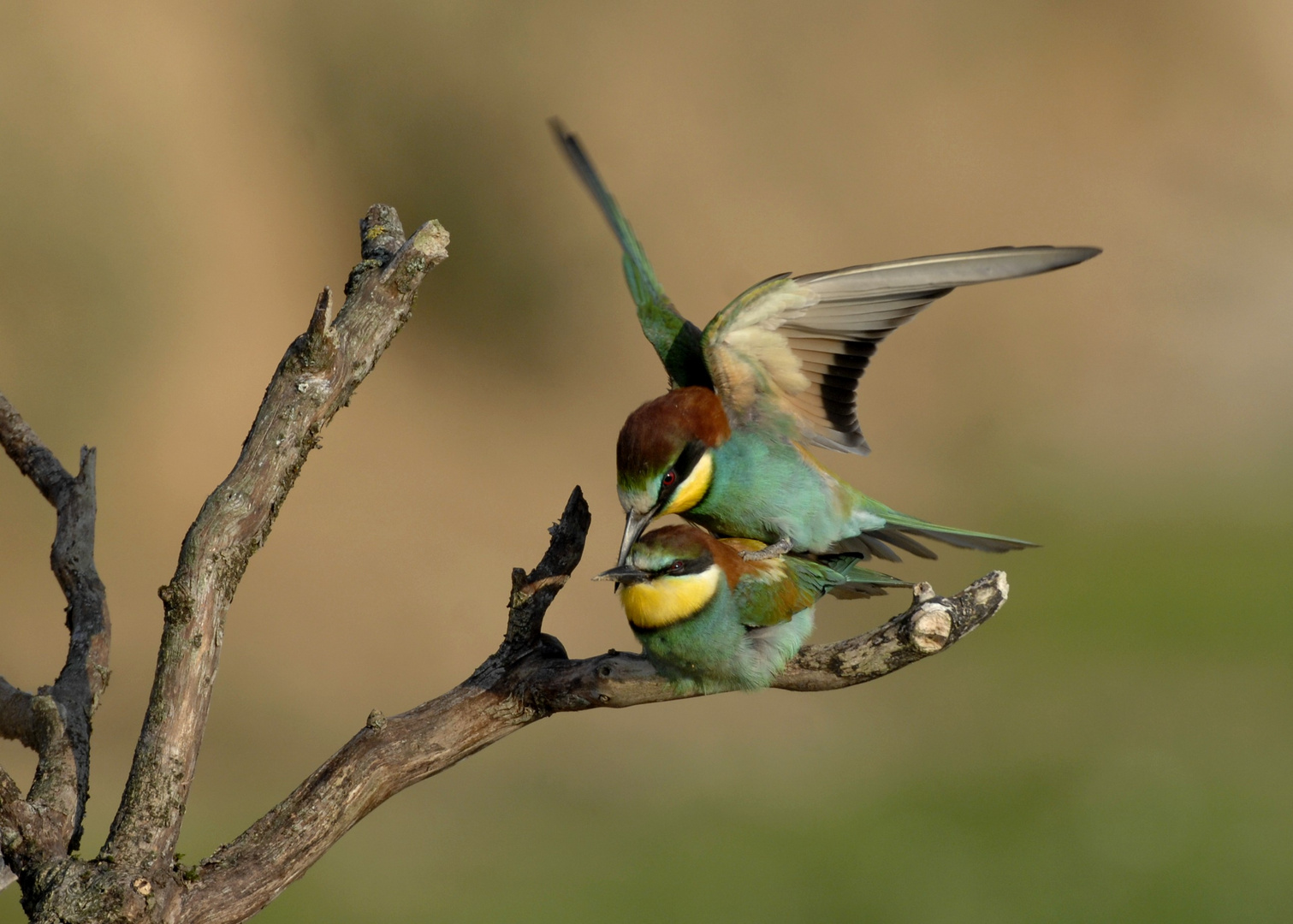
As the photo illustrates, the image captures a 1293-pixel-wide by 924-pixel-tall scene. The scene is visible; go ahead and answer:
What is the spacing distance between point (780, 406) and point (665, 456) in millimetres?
466

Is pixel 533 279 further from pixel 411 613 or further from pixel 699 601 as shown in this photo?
pixel 699 601

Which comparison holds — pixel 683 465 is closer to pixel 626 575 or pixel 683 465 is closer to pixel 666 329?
pixel 626 575

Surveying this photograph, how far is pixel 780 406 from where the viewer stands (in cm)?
265

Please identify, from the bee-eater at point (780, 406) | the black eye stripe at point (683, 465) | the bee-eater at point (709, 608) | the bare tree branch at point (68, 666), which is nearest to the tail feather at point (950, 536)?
the bee-eater at point (780, 406)

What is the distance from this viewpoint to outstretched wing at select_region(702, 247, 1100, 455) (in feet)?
7.68

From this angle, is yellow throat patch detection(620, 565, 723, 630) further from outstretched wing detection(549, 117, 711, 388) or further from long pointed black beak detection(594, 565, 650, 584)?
outstretched wing detection(549, 117, 711, 388)

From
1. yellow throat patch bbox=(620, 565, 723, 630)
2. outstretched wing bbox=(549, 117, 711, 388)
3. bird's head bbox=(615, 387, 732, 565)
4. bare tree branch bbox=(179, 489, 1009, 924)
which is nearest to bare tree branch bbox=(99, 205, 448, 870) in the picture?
bare tree branch bbox=(179, 489, 1009, 924)

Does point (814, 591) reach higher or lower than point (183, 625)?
lower

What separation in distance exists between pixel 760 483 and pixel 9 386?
4371mm

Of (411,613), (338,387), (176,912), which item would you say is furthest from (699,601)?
(411,613)

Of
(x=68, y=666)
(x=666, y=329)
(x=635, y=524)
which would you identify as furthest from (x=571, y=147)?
(x=68, y=666)

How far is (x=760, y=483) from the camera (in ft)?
8.27

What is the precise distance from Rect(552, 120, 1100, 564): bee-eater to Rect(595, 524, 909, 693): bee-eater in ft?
0.31

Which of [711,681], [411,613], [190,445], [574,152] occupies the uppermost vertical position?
[190,445]
